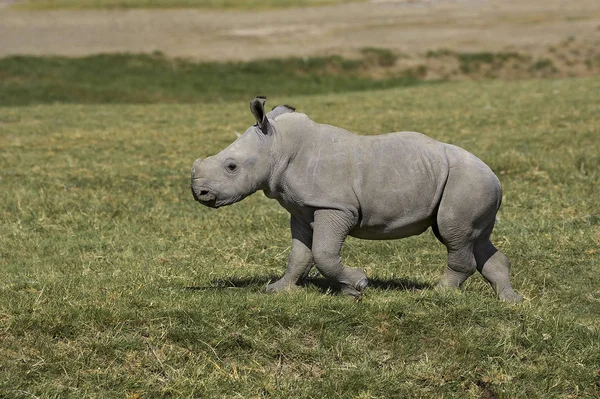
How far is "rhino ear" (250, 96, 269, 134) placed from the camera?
6582mm

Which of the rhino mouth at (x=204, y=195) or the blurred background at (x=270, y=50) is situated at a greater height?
the rhino mouth at (x=204, y=195)

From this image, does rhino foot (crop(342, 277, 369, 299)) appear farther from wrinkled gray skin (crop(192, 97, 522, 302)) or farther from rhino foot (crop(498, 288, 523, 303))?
rhino foot (crop(498, 288, 523, 303))

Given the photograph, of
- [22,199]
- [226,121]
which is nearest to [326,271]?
[22,199]

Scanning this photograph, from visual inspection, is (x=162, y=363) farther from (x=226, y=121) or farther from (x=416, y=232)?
(x=226, y=121)

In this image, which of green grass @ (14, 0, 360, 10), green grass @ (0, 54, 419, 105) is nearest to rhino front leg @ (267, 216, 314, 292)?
green grass @ (0, 54, 419, 105)

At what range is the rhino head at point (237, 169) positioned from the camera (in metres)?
6.62

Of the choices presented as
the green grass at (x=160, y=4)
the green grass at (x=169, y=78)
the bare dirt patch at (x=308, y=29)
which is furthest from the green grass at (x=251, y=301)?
the green grass at (x=160, y=4)

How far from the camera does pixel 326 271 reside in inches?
264

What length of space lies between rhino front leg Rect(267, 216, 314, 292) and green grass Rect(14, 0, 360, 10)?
44547 millimetres

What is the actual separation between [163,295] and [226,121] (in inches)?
494

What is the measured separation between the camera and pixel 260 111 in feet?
21.7

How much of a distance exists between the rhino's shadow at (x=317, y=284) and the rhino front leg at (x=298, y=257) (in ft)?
0.87

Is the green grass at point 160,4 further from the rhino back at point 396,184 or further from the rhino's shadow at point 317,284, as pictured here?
the rhino back at point 396,184

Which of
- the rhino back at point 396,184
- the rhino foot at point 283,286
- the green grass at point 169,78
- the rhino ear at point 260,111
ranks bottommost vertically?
the green grass at point 169,78
